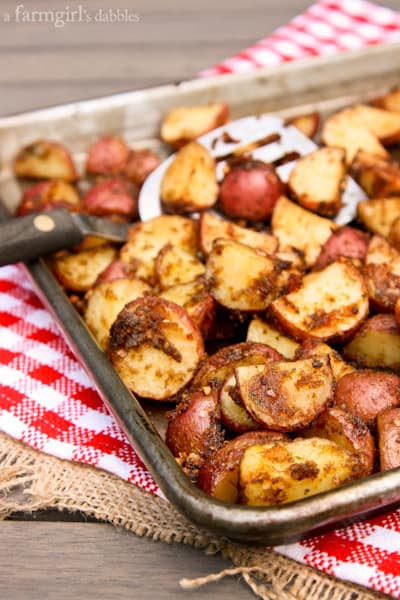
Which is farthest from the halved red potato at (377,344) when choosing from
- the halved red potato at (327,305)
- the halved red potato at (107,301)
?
the halved red potato at (107,301)

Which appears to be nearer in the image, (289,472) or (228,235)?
(289,472)

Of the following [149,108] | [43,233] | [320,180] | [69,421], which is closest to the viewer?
[69,421]

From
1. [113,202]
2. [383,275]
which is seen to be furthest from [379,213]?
[113,202]

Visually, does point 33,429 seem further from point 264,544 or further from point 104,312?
point 264,544

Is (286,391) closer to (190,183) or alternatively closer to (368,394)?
(368,394)

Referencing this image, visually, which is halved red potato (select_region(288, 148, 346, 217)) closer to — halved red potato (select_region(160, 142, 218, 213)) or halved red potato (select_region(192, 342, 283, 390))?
halved red potato (select_region(160, 142, 218, 213))

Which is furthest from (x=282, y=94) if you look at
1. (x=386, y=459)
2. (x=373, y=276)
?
(x=386, y=459)
